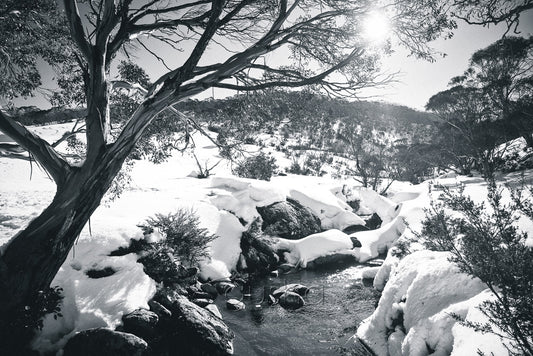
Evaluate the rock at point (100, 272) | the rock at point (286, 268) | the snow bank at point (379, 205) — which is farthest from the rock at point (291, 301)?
the snow bank at point (379, 205)

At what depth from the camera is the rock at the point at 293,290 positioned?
20.1 feet

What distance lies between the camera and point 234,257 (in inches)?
297

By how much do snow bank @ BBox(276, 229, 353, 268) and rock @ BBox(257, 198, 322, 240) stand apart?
0.50 metres

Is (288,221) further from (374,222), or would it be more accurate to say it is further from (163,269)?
(163,269)

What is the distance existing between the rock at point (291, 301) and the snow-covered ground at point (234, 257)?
1.67 metres

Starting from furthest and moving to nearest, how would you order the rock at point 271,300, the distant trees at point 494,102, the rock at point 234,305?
the distant trees at point 494,102
the rock at point 271,300
the rock at point 234,305

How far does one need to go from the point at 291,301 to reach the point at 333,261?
2986 mm

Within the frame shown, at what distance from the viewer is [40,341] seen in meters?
3.34

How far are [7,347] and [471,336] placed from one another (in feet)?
16.3

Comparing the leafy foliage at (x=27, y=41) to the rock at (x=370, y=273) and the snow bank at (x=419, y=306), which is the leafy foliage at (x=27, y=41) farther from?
the rock at (x=370, y=273)

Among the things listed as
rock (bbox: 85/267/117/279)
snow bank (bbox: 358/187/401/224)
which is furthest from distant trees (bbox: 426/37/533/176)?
rock (bbox: 85/267/117/279)

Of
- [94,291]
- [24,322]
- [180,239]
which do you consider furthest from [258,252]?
[24,322]

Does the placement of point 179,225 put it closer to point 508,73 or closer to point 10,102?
point 10,102

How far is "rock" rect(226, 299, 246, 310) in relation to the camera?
5.56m
